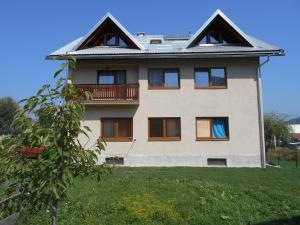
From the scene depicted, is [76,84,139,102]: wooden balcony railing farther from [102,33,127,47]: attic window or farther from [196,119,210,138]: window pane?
[196,119,210,138]: window pane

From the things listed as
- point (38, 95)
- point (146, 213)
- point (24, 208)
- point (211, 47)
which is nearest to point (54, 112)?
point (38, 95)

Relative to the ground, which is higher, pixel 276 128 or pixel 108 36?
pixel 108 36

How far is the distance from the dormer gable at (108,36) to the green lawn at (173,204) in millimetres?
11482

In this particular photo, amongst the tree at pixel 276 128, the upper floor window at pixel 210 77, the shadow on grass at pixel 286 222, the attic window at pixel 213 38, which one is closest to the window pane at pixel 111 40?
the attic window at pixel 213 38

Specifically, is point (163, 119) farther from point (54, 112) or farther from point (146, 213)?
point (54, 112)

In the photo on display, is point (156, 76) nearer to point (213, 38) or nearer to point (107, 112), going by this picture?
point (107, 112)

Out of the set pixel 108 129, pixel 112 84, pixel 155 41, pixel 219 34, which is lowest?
pixel 108 129

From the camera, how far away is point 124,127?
68.0 ft

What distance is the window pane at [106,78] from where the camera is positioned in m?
21.3

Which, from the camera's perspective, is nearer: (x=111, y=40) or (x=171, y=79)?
(x=171, y=79)

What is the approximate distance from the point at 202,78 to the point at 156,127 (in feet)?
12.6

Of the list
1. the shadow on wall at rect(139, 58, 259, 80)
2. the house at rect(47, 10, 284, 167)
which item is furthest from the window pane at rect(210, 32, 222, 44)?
the shadow on wall at rect(139, 58, 259, 80)

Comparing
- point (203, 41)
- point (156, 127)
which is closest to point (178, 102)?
point (156, 127)

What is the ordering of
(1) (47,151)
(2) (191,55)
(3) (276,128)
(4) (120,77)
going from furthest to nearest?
1. (3) (276,128)
2. (4) (120,77)
3. (2) (191,55)
4. (1) (47,151)
